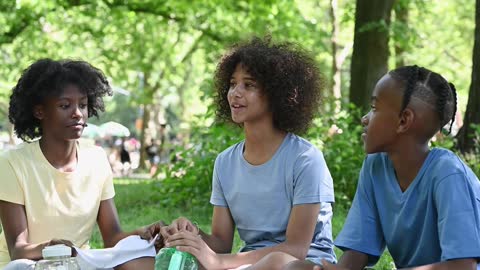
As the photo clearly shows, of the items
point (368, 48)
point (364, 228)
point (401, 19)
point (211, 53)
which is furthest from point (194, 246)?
point (401, 19)

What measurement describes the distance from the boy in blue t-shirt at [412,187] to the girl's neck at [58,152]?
1.58 metres

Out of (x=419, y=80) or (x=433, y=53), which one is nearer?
(x=419, y=80)

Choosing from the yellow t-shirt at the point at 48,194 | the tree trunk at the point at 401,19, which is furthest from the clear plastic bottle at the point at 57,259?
the tree trunk at the point at 401,19

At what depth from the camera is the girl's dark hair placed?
3506mm

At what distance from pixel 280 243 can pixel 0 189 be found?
1.43 metres

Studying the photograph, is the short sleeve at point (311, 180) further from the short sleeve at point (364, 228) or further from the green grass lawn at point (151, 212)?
the green grass lawn at point (151, 212)

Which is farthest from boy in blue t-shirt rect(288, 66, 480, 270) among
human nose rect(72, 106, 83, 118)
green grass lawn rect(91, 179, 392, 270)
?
green grass lawn rect(91, 179, 392, 270)

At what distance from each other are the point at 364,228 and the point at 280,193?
1.64 ft

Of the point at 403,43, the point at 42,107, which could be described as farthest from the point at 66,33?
the point at 42,107

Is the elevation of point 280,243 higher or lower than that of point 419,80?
lower

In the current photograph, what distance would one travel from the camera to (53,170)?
4.36 meters

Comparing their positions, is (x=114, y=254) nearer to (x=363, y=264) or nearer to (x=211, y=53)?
(x=363, y=264)

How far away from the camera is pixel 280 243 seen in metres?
3.98

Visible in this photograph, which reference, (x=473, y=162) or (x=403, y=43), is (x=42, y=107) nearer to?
(x=473, y=162)
